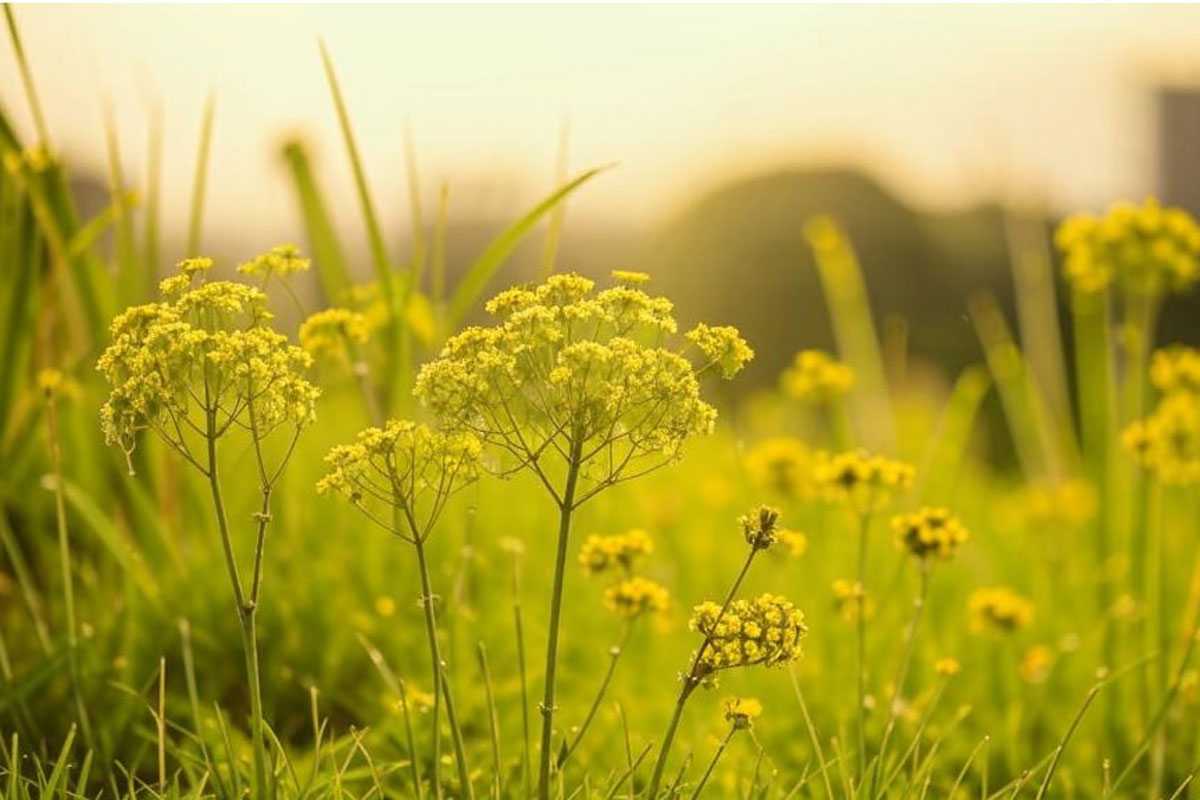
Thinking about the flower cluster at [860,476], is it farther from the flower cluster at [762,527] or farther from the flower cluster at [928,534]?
the flower cluster at [762,527]

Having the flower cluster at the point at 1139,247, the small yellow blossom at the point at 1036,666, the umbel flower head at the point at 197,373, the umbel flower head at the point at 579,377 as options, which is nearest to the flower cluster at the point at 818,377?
the flower cluster at the point at 1139,247

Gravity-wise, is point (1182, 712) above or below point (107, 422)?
below

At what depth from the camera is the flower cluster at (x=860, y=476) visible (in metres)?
2.43

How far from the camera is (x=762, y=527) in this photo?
1.71 meters

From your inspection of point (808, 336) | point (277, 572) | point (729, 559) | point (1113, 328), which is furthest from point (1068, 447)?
point (808, 336)

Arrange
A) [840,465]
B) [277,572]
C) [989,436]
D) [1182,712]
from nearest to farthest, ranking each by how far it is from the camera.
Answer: [840,465], [1182,712], [277,572], [989,436]

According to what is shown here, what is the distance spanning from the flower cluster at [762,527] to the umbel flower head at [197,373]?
61cm

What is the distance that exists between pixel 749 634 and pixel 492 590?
7.04ft

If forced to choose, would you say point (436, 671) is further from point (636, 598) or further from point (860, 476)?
point (860, 476)

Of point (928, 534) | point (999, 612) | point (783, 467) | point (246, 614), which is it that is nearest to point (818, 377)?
point (783, 467)

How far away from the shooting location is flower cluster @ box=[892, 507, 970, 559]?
2.35m

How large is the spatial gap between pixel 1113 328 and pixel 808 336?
17.9 ft

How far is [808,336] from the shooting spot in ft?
29.5

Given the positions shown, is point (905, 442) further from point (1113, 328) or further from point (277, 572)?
point (277, 572)
